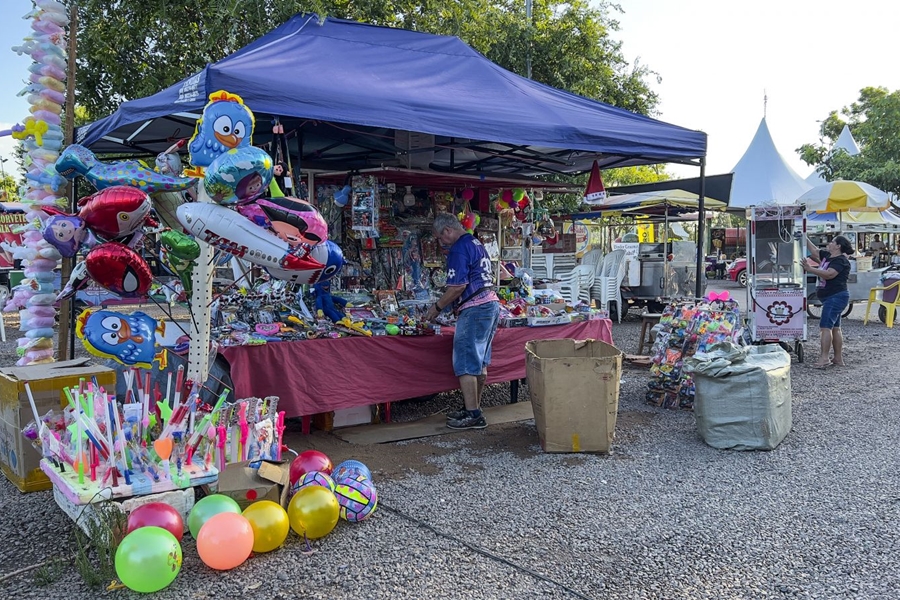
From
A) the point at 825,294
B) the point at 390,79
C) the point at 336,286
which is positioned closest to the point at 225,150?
the point at 390,79

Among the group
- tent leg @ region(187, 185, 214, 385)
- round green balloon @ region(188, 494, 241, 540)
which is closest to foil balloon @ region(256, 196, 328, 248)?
tent leg @ region(187, 185, 214, 385)

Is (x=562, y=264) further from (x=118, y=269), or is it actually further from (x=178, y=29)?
(x=118, y=269)

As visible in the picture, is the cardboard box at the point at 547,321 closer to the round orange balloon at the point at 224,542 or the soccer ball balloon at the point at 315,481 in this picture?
the soccer ball balloon at the point at 315,481

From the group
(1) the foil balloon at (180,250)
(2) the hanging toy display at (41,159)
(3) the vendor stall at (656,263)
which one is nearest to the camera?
(1) the foil balloon at (180,250)

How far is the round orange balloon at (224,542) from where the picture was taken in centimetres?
316

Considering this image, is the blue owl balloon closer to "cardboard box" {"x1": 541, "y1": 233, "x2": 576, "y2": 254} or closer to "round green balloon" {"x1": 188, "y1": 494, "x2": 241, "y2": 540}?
"round green balloon" {"x1": 188, "y1": 494, "x2": 241, "y2": 540}

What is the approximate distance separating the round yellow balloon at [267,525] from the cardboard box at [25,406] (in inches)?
67.8

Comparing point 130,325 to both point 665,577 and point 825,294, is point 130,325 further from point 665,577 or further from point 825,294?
point 825,294

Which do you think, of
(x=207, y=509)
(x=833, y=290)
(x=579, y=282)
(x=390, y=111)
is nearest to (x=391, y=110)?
(x=390, y=111)

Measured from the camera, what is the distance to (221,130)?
3.65m

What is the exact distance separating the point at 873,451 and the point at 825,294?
3913 mm

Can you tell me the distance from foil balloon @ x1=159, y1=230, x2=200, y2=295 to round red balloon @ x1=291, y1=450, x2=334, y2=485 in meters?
1.28

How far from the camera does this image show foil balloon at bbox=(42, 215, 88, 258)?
12.3 feet

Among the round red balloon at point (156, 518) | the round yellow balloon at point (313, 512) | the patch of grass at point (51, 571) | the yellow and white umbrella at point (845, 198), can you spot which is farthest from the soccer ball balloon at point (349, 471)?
the yellow and white umbrella at point (845, 198)
